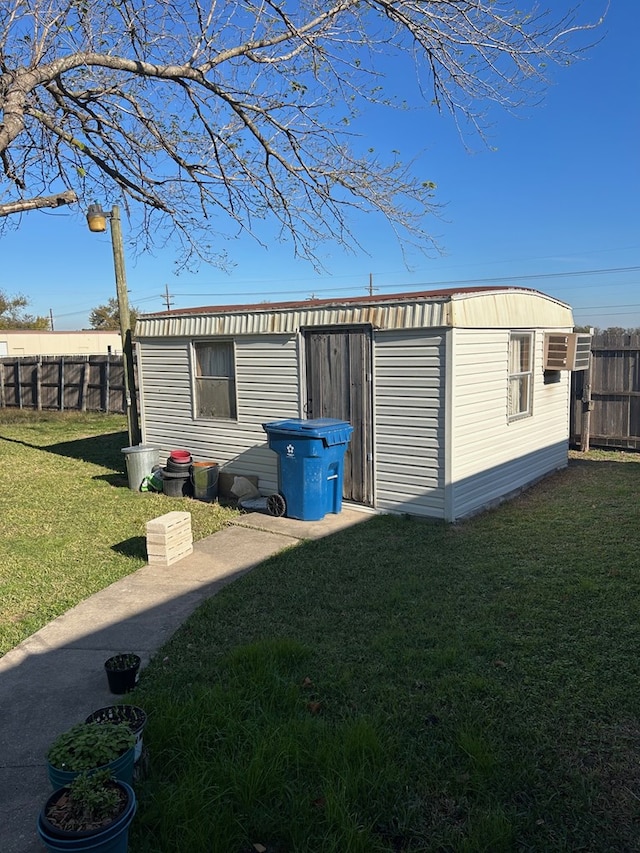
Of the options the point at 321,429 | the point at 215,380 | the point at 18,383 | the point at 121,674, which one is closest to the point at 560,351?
the point at 321,429

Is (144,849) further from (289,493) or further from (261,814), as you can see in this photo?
(289,493)

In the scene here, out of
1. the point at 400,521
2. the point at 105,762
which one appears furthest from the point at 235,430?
the point at 105,762

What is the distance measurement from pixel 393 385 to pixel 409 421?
464 millimetres

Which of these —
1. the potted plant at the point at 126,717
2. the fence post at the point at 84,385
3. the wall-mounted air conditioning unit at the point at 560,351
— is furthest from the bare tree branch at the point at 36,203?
the fence post at the point at 84,385

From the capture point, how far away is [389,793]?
2.67 meters

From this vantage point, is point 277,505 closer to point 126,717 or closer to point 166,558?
point 166,558

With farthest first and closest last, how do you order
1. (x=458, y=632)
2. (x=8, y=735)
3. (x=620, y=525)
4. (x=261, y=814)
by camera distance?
(x=620, y=525), (x=458, y=632), (x=8, y=735), (x=261, y=814)

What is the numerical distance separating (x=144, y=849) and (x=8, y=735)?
129 cm

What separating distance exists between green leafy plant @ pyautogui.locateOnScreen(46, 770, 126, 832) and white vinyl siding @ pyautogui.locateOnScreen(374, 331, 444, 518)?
514 cm

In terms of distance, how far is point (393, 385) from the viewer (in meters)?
7.20

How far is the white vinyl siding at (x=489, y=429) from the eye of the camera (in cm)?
694

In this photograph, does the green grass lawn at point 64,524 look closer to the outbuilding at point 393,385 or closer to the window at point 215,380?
the outbuilding at point 393,385

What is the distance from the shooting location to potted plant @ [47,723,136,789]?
2.46 m

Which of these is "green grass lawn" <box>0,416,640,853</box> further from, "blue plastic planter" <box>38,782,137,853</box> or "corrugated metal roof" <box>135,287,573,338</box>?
"corrugated metal roof" <box>135,287,573,338</box>
